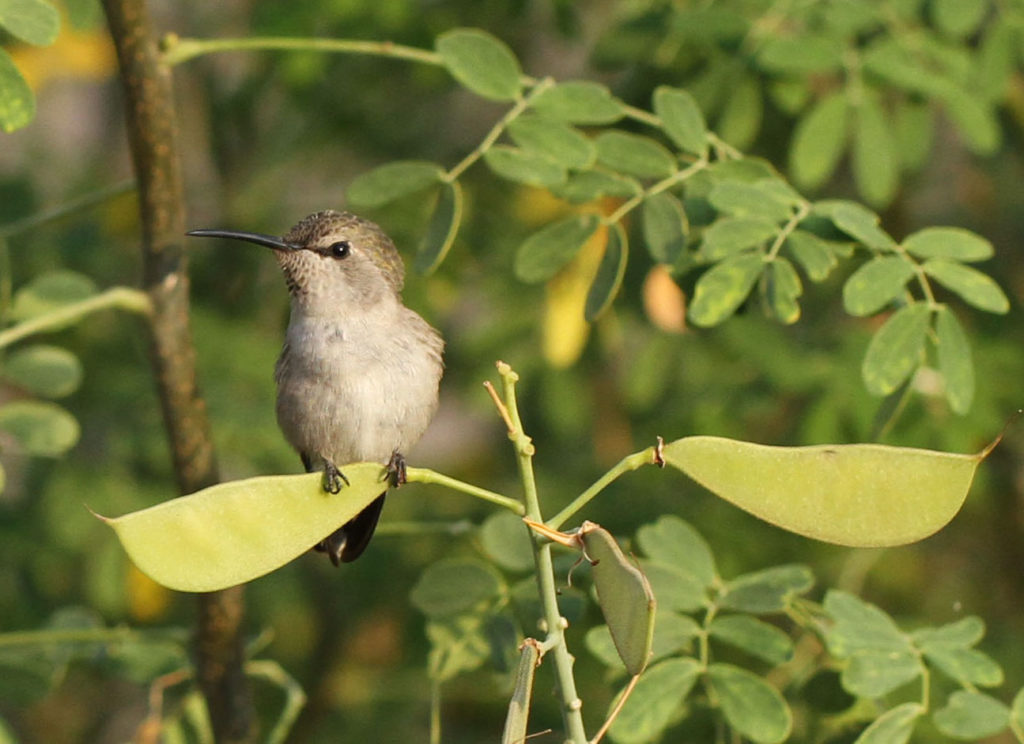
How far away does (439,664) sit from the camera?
260cm

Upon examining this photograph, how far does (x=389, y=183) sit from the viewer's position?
9.32 ft

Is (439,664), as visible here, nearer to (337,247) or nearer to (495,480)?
(337,247)

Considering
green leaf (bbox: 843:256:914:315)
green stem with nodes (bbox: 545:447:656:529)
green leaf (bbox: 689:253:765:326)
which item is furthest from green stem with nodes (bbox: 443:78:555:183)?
green stem with nodes (bbox: 545:447:656:529)

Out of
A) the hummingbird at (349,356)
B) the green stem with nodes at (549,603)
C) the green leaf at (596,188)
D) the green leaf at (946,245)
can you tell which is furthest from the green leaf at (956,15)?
the green stem with nodes at (549,603)

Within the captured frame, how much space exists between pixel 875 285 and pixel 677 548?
60 centimetres

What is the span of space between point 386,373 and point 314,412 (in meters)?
0.17

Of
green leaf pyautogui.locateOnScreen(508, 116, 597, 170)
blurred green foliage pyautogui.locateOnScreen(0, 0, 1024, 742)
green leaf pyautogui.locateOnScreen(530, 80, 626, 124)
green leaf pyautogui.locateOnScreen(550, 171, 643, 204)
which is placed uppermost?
green leaf pyautogui.locateOnScreen(530, 80, 626, 124)

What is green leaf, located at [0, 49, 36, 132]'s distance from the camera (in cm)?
227

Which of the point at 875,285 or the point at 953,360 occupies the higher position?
the point at 875,285

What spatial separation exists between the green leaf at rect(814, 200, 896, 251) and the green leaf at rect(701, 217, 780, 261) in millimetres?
118

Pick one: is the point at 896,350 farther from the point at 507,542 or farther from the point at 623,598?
the point at 623,598

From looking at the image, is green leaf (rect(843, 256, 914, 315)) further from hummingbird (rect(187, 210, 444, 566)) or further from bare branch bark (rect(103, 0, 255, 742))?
bare branch bark (rect(103, 0, 255, 742))

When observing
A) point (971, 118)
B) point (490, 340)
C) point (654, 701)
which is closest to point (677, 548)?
point (654, 701)

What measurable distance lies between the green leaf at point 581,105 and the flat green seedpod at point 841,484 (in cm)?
112
